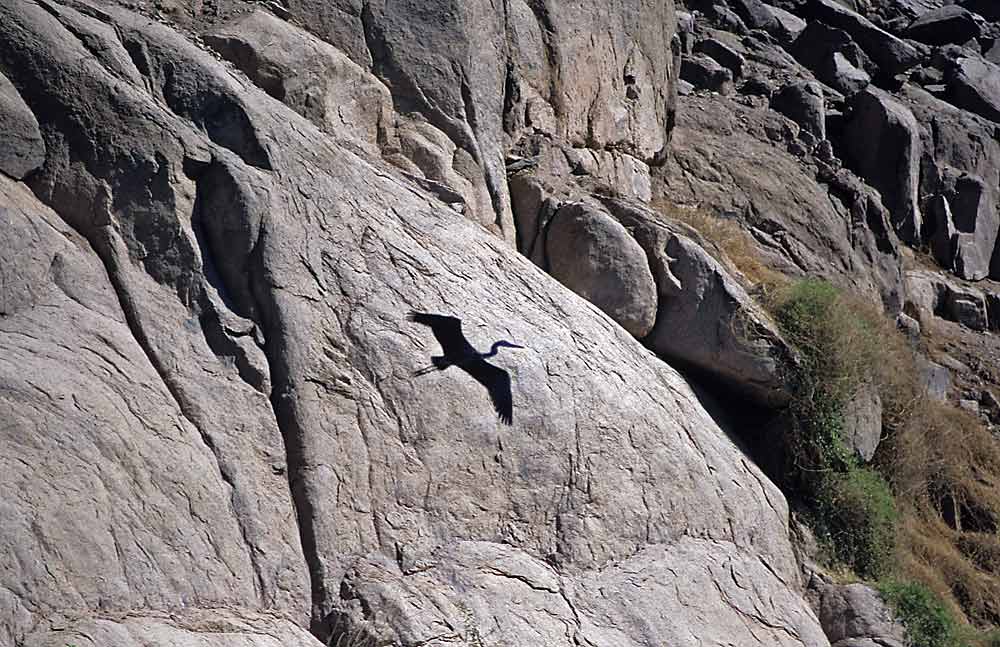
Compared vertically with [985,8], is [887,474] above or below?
below

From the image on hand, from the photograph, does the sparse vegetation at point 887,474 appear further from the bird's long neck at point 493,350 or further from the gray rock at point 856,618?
the bird's long neck at point 493,350

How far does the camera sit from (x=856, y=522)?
10.4 meters

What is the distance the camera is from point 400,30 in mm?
9680

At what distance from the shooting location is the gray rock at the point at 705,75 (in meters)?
16.2

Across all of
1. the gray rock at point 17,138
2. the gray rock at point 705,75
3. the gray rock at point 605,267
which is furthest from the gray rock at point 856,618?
the gray rock at point 705,75

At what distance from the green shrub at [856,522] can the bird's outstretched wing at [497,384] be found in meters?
3.55

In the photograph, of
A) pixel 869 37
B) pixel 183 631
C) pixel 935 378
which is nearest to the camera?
pixel 183 631

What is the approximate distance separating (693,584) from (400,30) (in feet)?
14.7

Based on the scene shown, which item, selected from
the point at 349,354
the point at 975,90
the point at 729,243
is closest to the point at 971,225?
the point at 975,90

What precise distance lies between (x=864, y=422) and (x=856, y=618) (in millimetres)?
1958

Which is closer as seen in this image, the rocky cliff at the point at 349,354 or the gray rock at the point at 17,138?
the rocky cliff at the point at 349,354

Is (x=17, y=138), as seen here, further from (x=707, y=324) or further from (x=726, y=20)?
(x=726, y=20)

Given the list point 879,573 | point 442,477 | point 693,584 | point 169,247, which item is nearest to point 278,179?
point 169,247

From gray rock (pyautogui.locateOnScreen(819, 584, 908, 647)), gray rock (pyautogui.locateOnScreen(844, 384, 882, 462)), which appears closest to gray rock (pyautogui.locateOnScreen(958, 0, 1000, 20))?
gray rock (pyautogui.locateOnScreen(844, 384, 882, 462))
